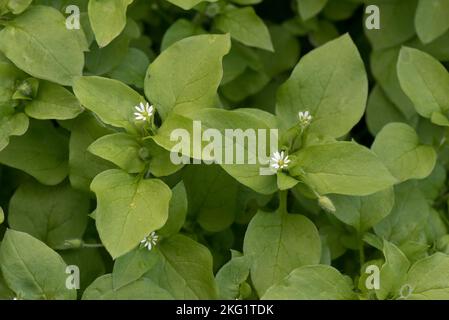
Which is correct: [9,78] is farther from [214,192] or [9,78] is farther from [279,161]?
[279,161]

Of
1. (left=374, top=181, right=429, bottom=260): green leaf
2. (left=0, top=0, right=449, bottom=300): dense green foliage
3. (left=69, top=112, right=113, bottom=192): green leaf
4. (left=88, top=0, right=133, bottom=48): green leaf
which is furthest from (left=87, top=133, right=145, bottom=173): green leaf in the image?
(left=374, top=181, right=429, bottom=260): green leaf

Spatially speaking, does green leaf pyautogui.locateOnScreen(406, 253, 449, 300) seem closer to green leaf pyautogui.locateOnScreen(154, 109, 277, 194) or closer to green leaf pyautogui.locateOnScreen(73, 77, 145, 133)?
green leaf pyautogui.locateOnScreen(154, 109, 277, 194)

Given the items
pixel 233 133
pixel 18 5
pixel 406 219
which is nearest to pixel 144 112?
pixel 233 133

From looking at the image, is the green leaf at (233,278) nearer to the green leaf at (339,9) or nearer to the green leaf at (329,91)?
the green leaf at (329,91)

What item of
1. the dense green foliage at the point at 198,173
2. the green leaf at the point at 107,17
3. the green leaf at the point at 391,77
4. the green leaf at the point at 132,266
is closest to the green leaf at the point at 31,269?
the dense green foliage at the point at 198,173

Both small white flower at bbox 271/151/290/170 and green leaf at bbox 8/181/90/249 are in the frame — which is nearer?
small white flower at bbox 271/151/290/170

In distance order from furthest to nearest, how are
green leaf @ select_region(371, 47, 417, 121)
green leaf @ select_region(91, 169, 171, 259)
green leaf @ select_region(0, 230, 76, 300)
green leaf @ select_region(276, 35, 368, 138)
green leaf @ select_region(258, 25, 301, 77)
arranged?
1. green leaf @ select_region(258, 25, 301, 77)
2. green leaf @ select_region(371, 47, 417, 121)
3. green leaf @ select_region(276, 35, 368, 138)
4. green leaf @ select_region(0, 230, 76, 300)
5. green leaf @ select_region(91, 169, 171, 259)
